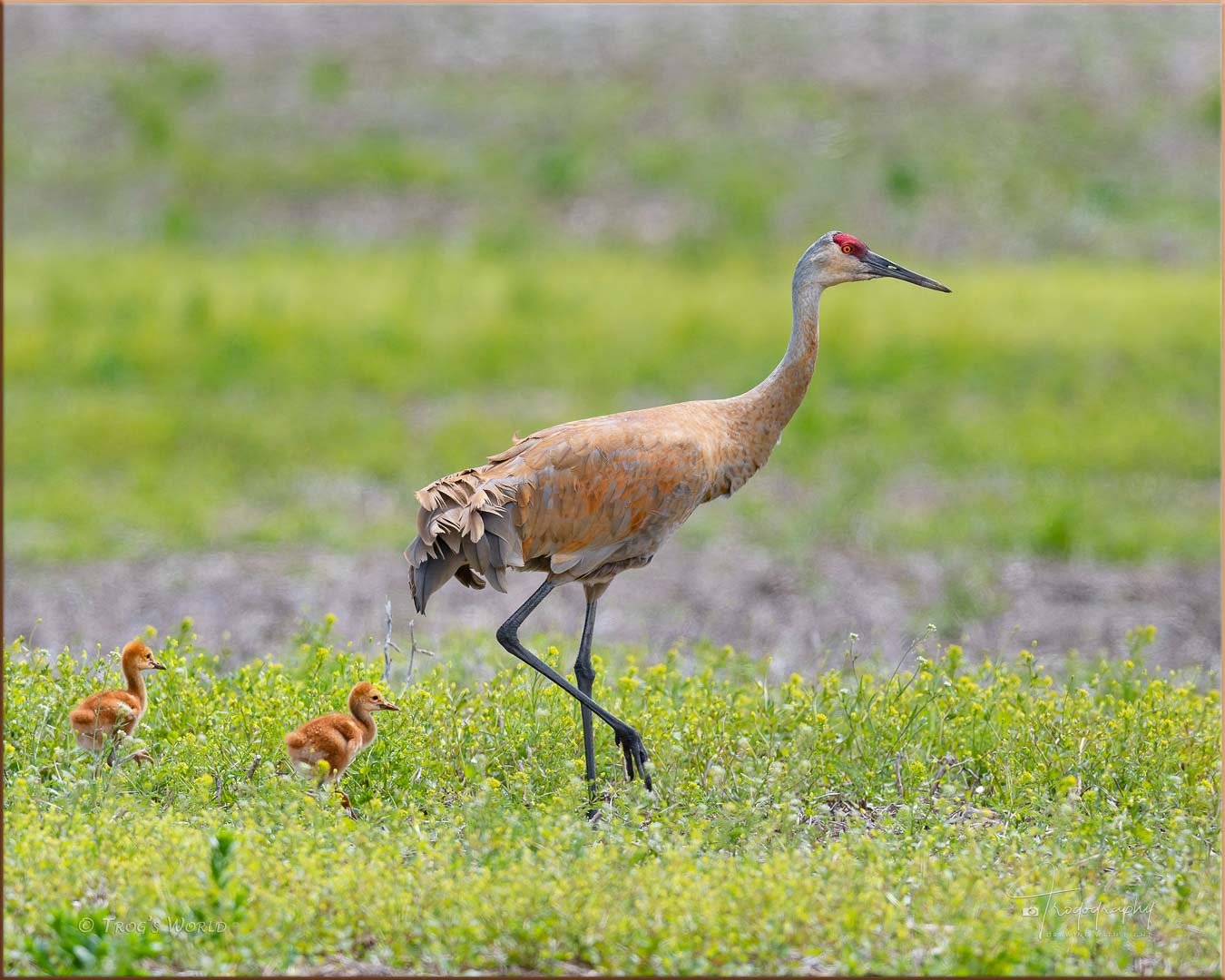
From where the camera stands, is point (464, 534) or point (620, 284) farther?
point (620, 284)

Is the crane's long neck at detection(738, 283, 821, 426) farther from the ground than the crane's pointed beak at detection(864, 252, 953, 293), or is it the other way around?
the crane's pointed beak at detection(864, 252, 953, 293)

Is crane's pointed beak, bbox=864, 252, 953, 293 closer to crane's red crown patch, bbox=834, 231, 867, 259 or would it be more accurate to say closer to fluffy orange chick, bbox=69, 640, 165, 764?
crane's red crown patch, bbox=834, 231, 867, 259

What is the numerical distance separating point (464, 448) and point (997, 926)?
27.3 feet

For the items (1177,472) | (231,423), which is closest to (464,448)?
(231,423)

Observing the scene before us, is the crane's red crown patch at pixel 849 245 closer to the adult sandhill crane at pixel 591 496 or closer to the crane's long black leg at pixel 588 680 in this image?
the adult sandhill crane at pixel 591 496

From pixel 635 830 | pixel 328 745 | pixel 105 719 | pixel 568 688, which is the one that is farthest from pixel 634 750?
pixel 105 719

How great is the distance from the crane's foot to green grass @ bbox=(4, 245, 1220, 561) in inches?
214

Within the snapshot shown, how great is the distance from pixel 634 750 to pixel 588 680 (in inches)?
14.1

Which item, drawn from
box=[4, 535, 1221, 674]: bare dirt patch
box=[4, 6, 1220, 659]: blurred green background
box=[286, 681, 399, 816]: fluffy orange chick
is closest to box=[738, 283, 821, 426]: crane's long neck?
box=[286, 681, 399, 816]: fluffy orange chick

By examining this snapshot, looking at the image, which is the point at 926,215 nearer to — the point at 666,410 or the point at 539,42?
the point at 539,42

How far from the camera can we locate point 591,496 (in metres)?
5.55

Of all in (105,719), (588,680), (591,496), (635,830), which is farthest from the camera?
(588,680)

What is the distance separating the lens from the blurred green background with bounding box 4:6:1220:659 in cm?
1098

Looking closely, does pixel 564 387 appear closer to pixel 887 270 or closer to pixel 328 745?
pixel 887 270
